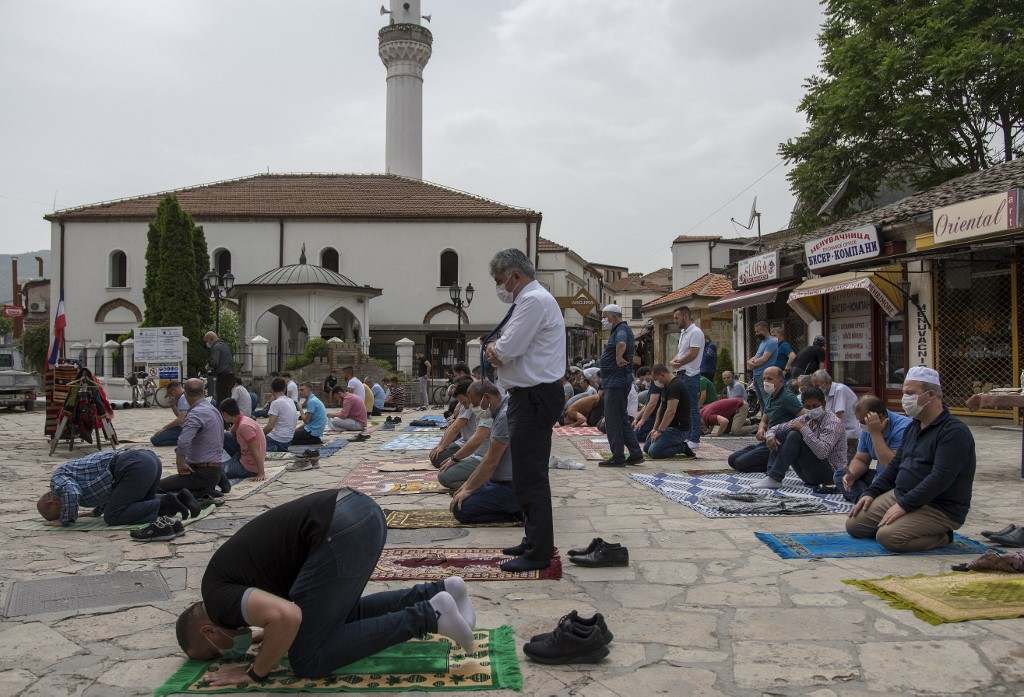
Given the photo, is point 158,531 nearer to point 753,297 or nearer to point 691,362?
point 691,362

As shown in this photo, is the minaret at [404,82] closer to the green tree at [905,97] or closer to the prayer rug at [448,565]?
the green tree at [905,97]

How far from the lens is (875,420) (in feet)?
19.4

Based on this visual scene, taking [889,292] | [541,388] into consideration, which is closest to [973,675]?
[541,388]

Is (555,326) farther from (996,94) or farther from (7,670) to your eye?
(996,94)

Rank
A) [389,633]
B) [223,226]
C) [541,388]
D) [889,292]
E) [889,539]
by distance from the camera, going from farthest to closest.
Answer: [223,226] < [889,292] < [889,539] < [541,388] < [389,633]

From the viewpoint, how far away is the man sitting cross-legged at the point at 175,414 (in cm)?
997

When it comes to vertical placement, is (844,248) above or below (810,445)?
above

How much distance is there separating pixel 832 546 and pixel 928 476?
73 cm

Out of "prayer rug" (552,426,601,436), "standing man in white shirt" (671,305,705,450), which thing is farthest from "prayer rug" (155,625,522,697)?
"prayer rug" (552,426,601,436)

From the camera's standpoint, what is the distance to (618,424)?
30.1 feet

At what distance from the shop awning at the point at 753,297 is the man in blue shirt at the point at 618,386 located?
34.7ft

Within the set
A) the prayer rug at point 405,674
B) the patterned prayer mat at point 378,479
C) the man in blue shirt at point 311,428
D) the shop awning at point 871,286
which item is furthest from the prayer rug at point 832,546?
the shop awning at point 871,286

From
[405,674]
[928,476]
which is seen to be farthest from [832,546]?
[405,674]

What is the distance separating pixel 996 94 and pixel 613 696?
21.7 m
